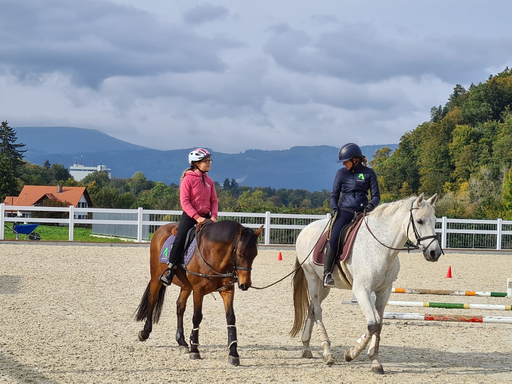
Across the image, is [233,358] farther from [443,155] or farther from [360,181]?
[443,155]

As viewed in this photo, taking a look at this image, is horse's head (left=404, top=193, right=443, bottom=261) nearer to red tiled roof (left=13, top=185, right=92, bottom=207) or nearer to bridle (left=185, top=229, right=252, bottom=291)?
bridle (left=185, top=229, right=252, bottom=291)

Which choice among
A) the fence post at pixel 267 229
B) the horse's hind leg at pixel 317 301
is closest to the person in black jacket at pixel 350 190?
the horse's hind leg at pixel 317 301

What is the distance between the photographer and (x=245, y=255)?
19.9 feet

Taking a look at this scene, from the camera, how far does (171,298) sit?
35.8 ft

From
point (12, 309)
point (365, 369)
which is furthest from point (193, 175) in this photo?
point (12, 309)

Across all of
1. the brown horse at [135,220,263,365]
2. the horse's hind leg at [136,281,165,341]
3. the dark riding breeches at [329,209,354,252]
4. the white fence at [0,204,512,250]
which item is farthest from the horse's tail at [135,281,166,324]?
the white fence at [0,204,512,250]

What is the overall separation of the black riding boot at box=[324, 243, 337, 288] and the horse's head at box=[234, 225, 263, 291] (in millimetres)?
942

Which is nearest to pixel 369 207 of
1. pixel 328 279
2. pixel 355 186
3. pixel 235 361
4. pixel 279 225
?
pixel 355 186

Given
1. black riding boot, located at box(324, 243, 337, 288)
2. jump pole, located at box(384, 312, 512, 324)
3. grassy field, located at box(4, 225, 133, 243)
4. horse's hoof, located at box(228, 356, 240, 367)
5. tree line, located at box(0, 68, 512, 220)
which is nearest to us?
horse's hoof, located at box(228, 356, 240, 367)

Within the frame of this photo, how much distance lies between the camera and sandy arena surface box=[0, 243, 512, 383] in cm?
588

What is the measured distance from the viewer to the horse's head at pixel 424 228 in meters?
5.80

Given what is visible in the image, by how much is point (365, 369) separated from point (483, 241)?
855 inches

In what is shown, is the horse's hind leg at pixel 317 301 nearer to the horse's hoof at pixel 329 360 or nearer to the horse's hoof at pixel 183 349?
the horse's hoof at pixel 329 360

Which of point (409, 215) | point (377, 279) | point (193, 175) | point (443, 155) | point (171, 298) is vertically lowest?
point (171, 298)
